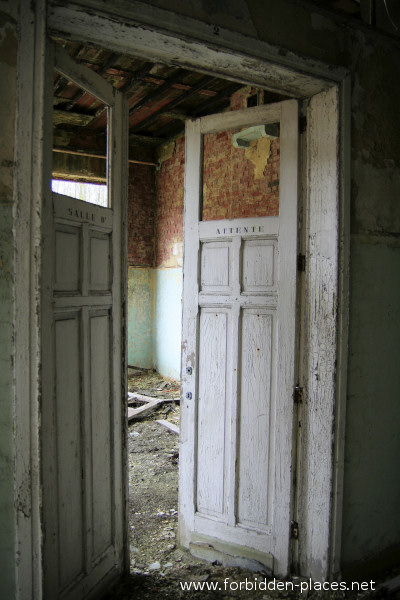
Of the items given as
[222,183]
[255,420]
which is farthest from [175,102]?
→ [255,420]

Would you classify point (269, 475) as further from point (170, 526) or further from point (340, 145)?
point (340, 145)

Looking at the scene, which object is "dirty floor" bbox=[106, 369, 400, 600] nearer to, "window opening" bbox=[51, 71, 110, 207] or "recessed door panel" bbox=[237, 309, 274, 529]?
"recessed door panel" bbox=[237, 309, 274, 529]

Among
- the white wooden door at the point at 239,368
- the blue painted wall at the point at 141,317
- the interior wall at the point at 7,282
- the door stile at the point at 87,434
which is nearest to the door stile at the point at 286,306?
the white wooden door at the point at 239,368

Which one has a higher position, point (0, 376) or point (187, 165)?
point (187, 165)

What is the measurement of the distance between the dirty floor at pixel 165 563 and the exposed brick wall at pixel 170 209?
11.9 feet

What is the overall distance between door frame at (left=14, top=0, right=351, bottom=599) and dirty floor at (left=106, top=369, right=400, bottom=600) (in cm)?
31

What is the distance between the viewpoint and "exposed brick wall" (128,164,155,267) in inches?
309

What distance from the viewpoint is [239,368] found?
268cm

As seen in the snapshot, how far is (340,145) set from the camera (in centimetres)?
232

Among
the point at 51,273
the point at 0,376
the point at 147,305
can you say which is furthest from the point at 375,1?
the point at 147,305

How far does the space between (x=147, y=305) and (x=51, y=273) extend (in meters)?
6.32

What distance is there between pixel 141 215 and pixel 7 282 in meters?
6.47

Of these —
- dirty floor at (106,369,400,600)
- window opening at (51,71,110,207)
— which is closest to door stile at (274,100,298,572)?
dirty floor at (106,369,400,600)

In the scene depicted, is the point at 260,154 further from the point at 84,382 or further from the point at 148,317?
the point at 148,317
